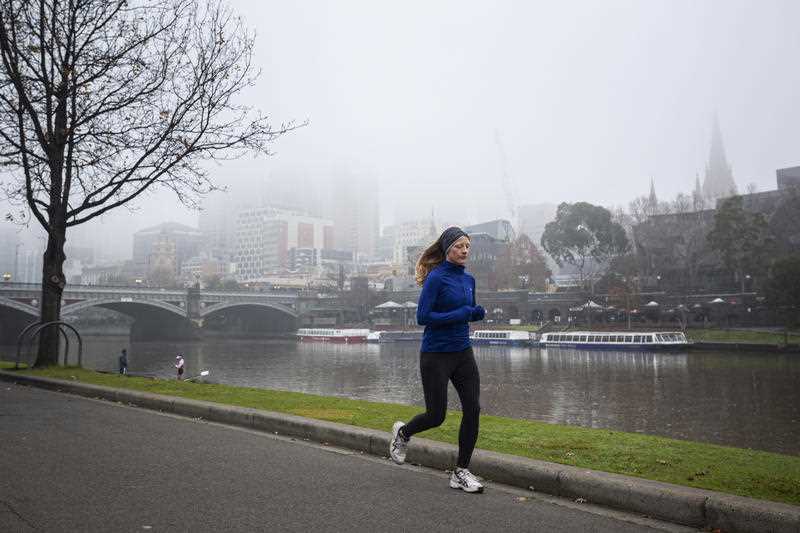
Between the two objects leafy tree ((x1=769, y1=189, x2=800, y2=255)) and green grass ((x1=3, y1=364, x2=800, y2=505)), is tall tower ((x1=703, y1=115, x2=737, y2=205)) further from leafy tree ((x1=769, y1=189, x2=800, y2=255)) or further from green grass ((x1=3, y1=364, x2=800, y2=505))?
green grass ((x1=3, y1=364, x2=800, y2=505))

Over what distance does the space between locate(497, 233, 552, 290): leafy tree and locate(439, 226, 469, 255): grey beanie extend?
282ft

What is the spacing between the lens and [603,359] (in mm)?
48781

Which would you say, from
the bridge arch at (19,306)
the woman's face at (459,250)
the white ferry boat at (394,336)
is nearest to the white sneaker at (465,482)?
the woman's face at (459,250)

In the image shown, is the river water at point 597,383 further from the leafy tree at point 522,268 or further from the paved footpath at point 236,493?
the leafy tree at point 522,268

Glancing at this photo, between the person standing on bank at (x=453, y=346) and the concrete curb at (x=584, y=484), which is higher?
the person standing on bank at (x=453, y=346)

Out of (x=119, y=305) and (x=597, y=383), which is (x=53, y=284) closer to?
(x=597, y=383)

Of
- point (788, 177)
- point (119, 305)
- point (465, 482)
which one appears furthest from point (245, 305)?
point (465, 482)

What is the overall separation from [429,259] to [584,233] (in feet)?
265

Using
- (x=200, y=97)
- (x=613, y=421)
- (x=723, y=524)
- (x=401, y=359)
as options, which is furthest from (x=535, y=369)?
(x=723, y=524)

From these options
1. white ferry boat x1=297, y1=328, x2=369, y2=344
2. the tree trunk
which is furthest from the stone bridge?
the tree trunk

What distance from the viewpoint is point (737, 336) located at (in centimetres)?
5556

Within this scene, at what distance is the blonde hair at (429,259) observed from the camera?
222 inches

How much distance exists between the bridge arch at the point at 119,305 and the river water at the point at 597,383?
8412 millimetres

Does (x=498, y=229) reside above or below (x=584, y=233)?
above
